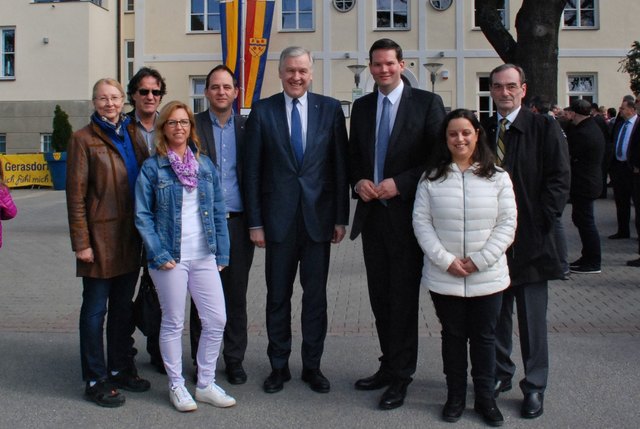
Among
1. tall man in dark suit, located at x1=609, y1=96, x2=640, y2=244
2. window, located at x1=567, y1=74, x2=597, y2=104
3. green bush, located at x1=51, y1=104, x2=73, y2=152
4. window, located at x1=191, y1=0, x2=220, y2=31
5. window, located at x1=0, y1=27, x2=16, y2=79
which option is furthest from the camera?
window, located at x1=0, y1=27, x2=16, y2=79

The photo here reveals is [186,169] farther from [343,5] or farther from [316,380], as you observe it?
[343,5]

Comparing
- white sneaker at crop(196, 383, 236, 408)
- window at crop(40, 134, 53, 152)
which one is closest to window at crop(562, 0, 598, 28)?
window at crop(40, 134, 53, 152)

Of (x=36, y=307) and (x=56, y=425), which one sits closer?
(x=56, y=425)

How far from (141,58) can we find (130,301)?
25.6 meters

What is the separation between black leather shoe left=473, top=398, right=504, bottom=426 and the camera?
4.22 m

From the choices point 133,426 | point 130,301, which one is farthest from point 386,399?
point 130,301

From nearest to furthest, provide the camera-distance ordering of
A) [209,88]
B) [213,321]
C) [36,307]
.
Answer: [213,321] < [209,88] < [36,307]

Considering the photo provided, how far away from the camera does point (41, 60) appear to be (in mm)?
28797

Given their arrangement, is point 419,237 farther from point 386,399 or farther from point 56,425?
Answer: point 56,425

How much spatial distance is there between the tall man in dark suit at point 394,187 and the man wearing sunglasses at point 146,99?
139 cm

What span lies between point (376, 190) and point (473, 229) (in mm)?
697

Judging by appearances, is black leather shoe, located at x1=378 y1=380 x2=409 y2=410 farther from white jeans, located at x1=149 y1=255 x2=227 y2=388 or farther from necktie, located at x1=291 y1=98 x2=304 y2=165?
necktie, located at x1=291 y1=98 x2=304 y2=165

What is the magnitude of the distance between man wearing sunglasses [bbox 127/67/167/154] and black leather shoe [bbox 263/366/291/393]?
1.70 meters

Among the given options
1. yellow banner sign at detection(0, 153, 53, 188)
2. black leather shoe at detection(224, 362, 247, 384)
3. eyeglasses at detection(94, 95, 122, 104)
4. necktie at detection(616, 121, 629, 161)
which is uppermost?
yellow banner sign at detection(0, 153, 53, 188)
